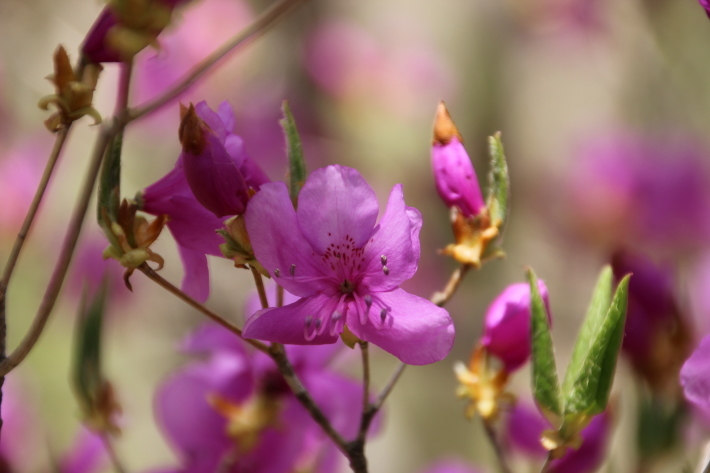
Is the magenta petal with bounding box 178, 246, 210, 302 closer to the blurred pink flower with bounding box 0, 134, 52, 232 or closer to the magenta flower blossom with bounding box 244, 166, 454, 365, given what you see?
the magenta flower blossom with bounding box 244, 166, 454, 365

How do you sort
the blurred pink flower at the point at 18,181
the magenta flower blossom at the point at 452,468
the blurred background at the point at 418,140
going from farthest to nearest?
1. the blurred background at the point at 418,140
2. the blurred pink flower at the point at 18,181
3. the magenta flower blossom at the point at 452,468

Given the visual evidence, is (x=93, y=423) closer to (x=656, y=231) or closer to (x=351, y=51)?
(x=656, y=231)

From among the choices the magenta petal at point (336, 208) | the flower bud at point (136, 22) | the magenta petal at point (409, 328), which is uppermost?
the flower bud at point (136, 22)

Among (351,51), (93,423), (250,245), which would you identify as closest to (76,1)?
(351,51)

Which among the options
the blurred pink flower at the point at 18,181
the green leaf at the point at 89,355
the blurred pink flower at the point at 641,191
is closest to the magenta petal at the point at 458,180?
the green leaf at the point at 89,355

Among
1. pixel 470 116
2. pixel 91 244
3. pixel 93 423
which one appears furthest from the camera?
pixel 470 116

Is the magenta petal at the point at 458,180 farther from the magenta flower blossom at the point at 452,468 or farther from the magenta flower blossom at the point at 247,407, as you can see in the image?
the magenta flower blossom at the point at 452,468
